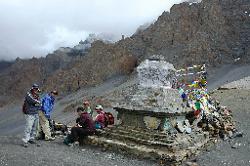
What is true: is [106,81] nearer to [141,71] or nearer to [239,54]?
[239,54]

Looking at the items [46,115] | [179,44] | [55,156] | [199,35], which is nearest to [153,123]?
[55,156]

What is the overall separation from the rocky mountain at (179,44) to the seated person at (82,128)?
4917cm

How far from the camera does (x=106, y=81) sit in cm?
7019

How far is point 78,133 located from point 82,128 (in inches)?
7.0

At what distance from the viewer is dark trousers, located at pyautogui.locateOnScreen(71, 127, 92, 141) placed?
38.3 feet

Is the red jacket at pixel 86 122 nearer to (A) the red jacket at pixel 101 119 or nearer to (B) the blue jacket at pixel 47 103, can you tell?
(A) the red jacket at pixel 101 119

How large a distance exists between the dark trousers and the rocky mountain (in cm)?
4924

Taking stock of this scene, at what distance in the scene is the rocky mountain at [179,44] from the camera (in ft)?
208

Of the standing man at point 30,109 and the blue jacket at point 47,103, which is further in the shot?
the blue jacket at point 47,103

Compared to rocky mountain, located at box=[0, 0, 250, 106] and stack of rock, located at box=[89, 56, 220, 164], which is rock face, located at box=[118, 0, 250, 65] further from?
stack of rock, located at box=[89, 56, 220, 164]

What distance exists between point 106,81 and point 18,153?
198ft

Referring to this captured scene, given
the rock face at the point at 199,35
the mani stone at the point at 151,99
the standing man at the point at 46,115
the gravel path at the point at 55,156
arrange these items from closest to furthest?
1. the gravel path at the point at 55,156
2. the mani stone at the point at 151,99
3. the standing man at the point at 46,115
4. the rock face at the point at 199,35

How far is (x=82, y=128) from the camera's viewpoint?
11727mm

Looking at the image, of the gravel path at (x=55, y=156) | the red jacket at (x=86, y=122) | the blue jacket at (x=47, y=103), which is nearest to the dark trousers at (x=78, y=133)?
the red jacket at (x=86, y=122)
